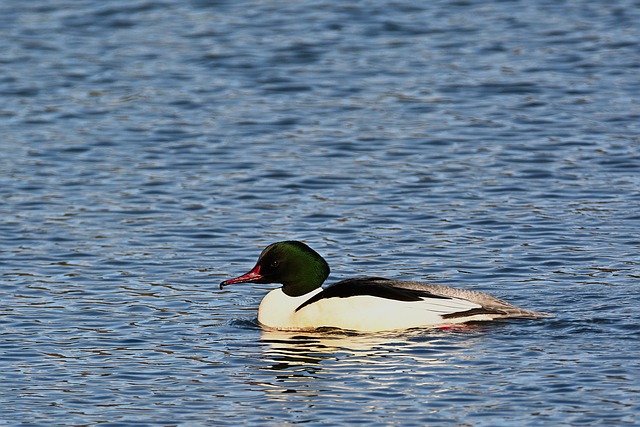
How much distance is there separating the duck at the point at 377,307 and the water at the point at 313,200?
0.66ft

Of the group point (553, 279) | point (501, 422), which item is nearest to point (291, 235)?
point (553, 279)

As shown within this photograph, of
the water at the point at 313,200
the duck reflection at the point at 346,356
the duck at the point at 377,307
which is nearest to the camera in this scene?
the water at the point at 313,200

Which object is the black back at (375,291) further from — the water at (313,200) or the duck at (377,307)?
the water at (313,200)

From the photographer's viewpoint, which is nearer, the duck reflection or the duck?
the duck reflection

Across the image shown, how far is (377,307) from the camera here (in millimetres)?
13594

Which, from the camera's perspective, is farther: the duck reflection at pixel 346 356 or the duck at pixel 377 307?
the duck at pixel 377 307

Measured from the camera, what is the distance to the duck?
13445mm

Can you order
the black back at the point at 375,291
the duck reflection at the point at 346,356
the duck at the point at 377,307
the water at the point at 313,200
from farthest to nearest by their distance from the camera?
the black back at the point at 375,291 < the duck at the point at 377,307 < the duck reflection at the point at 346,356 < the water at the point at 313,200

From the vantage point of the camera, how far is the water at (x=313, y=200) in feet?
38.6

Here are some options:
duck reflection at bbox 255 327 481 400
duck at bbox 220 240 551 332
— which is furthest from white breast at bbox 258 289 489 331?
duck reflection at bbox 255 327 481 400

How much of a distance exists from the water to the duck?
0.20 metres

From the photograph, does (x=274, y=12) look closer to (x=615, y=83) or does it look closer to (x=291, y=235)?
(x=615, y=83)

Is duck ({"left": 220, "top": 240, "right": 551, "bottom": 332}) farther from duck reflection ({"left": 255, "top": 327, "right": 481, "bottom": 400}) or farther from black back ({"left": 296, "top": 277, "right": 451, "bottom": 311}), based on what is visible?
duck reflection ({"left": 255, "top": 327, "right": 481, "bottom": 400})

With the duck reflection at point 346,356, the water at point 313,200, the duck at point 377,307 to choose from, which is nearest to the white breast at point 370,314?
the duck at point 377,307
